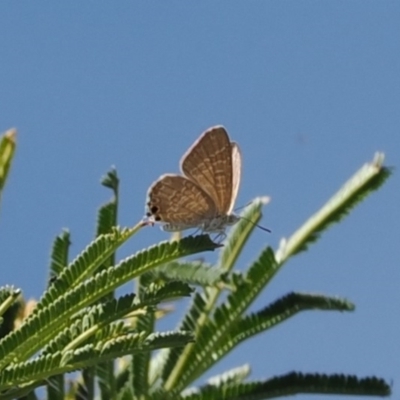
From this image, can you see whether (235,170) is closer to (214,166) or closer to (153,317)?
(214,166)

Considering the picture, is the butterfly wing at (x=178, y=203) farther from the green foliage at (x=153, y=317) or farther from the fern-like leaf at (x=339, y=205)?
the fern-like leaf at (x=339, y=205)

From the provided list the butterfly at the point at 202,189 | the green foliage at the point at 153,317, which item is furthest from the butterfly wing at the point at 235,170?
A: the green foliage at the point at 153,317

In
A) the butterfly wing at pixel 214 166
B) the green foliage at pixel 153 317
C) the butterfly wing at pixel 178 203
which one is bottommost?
the green foliage at pixel 153 317

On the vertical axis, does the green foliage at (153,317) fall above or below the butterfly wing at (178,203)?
below

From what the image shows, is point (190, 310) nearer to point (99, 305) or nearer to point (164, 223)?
point (164, 223)

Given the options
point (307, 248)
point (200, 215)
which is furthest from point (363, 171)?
point (200, 215)

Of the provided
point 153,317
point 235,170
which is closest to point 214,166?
point 235,170

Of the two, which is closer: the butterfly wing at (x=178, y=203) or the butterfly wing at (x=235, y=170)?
the butterfly wing at (x=178, y=203)

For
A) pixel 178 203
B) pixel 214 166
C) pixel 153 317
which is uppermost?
pixel 214 166
